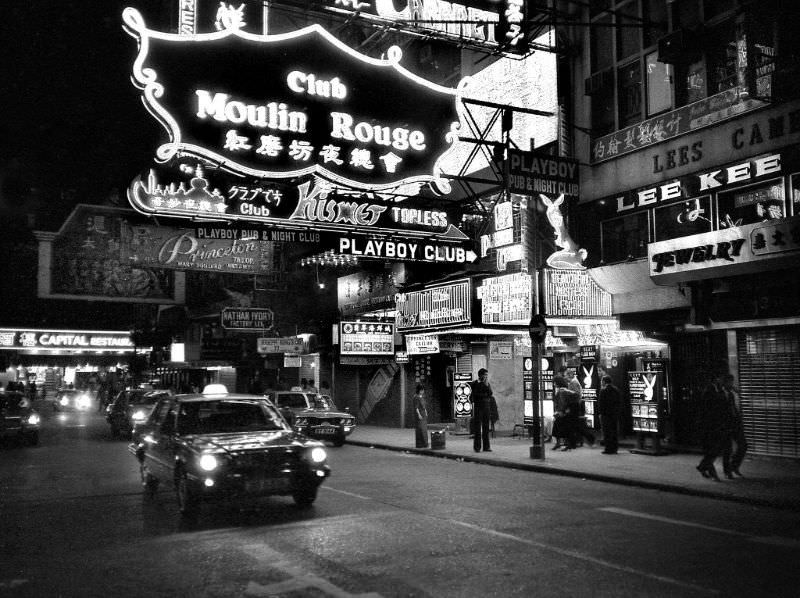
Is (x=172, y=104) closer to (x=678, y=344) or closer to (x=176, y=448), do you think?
(x=176, y=448)

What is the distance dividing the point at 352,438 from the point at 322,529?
1515 cm

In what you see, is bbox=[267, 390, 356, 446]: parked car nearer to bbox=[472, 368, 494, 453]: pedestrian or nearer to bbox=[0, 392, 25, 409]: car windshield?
bbox=[472, 368, 494, 453]: pedestrian

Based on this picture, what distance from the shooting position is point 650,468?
14.3 metres

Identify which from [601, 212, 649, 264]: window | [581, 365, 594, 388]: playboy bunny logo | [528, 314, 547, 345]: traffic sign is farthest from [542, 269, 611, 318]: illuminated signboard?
[528, 314, 547, 345]: traffic sign

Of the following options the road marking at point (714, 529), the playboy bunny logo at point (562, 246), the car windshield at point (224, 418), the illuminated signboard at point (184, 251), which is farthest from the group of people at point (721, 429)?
the illuminated signboard at point (184, 251)

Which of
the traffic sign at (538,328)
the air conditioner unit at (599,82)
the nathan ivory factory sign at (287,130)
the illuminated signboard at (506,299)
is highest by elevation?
the air conditioner unit at (599,82)

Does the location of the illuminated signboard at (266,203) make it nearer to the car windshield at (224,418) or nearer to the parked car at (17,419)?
the car windshield at (224,418)

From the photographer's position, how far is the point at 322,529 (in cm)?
871

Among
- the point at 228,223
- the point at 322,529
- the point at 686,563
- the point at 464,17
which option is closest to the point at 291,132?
the point at 228,223

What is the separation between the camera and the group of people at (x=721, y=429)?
41.4 ft

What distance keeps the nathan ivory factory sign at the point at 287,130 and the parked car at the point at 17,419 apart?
997cm

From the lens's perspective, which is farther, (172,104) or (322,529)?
(172,104)

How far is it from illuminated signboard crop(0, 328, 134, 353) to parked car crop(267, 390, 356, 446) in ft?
122

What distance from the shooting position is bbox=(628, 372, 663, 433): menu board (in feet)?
53.2
